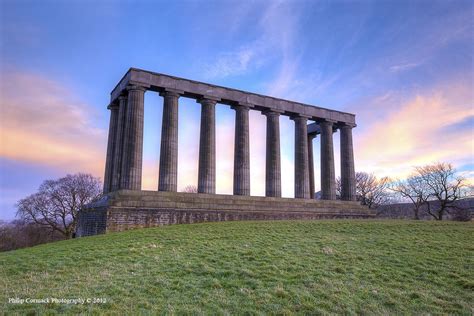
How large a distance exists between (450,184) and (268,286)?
67759mm

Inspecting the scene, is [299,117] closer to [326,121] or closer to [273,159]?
[326,121]

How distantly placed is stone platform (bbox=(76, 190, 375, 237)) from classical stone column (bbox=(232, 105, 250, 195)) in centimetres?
163

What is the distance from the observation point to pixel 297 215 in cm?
3591

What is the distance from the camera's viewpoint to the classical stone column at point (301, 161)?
40281mm

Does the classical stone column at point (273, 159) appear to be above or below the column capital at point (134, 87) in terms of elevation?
below

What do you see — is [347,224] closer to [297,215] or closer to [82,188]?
[297,215]

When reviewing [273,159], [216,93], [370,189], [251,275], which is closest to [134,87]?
[216,93]

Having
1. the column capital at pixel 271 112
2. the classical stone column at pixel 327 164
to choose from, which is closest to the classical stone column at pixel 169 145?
the column capital at pixel 271 112

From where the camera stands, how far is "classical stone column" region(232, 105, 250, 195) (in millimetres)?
36250

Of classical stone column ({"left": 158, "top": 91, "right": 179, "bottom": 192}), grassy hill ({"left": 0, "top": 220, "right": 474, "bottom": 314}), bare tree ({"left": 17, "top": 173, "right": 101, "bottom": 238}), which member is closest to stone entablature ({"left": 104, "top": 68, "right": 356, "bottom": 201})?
classical stone column ({"left": 158, "top": 91, "right": 179, "bottom": 192})

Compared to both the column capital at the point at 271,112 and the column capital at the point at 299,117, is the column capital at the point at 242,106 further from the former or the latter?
the column capital at the point at 299,117

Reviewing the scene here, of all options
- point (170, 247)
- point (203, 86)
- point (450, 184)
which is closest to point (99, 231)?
point (170, 247)

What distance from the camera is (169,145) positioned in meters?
32.9

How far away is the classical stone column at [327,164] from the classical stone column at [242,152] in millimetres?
11853
